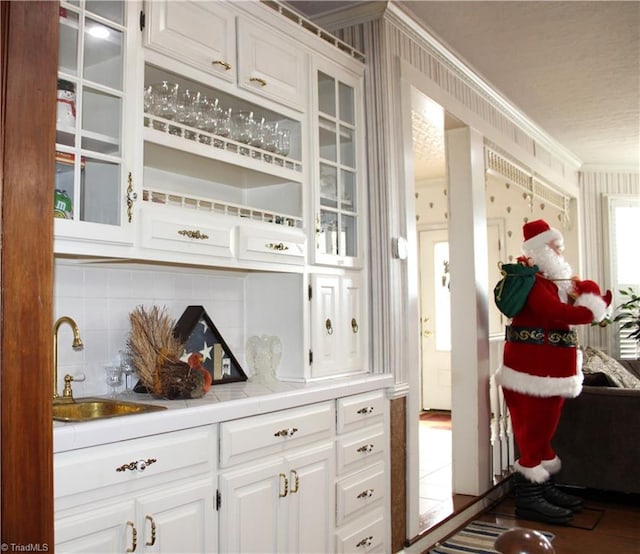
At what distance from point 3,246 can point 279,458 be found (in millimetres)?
1475

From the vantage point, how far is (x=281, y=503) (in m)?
2.31

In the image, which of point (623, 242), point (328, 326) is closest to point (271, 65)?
point (328, 326)

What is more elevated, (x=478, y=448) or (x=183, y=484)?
(x=183, y=484)

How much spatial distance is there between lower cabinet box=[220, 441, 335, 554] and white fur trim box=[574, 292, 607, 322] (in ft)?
6.03

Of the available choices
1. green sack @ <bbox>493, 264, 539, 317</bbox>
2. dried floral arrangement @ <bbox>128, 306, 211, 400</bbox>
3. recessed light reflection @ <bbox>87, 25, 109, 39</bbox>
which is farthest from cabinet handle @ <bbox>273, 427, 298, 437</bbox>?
green sack @ <bbox>493, 264, 539, 317</bbox>

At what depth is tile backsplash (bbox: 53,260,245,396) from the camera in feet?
7.43

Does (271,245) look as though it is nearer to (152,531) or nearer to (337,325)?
(337,325)

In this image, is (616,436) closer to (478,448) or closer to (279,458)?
(478,448)

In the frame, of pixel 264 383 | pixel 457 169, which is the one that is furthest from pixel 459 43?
pixel 264 383

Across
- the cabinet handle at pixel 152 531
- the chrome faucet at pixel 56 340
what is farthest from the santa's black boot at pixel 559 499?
the chrome faucet at pixel 56 340

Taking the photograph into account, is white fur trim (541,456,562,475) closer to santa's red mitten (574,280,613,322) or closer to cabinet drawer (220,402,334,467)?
santa's red mitten (574,280,613,322)

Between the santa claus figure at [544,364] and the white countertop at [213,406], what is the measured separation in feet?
3.72

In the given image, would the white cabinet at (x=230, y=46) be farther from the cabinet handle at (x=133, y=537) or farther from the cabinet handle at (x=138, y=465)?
the cabinet handle at (x=133, y=537)

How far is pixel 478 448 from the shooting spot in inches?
161
